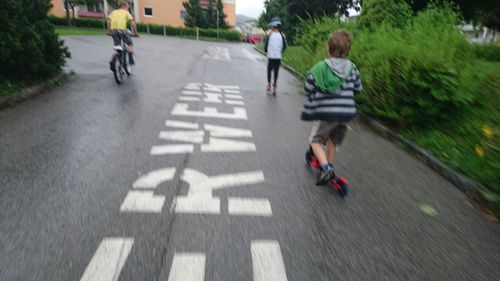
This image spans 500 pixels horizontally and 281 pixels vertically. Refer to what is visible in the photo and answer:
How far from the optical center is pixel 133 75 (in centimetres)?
1121

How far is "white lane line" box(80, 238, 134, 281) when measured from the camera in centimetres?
260

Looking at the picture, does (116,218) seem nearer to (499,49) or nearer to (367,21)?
(367,21)

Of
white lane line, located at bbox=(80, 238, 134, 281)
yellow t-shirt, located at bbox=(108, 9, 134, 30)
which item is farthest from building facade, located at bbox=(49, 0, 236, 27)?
white lane line, located at bbox=(80, 238, 134, 281)

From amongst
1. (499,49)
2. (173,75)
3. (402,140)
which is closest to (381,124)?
(402,140)

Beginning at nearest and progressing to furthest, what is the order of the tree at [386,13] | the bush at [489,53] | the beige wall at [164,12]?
the tree at [386,13] → the bush at [489,53] → the beige wall at [164,12]

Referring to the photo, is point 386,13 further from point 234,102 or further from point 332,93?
point 332,93

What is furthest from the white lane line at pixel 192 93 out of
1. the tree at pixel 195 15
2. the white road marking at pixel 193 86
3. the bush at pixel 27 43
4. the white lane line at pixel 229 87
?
the tree at pixel 195 15

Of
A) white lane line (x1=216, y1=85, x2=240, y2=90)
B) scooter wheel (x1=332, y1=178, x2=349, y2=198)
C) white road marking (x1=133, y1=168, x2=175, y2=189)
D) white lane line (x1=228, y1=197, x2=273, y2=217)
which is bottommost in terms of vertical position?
white lane line (x1=216, y1=85, x2=240, y2=90)

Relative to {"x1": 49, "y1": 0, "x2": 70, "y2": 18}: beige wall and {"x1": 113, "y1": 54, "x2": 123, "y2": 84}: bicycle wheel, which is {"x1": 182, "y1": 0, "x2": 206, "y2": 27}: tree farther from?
{"x1": 113, "y1": 54, "x2": 123, "y2": 84}: bicycle wheel

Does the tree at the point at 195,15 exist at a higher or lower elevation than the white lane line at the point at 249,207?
higher

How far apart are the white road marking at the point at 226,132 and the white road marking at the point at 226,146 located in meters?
0.29

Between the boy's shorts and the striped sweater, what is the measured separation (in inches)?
4.6

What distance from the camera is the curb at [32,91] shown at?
22.4 feet

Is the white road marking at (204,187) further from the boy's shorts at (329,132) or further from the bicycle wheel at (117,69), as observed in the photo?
the bicycle wheel at (117,69)
